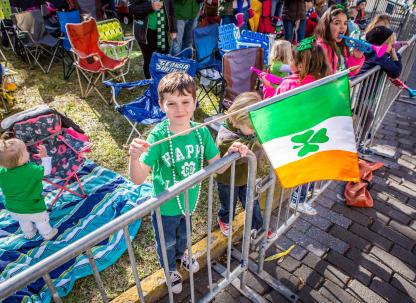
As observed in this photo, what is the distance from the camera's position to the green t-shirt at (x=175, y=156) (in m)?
2.12

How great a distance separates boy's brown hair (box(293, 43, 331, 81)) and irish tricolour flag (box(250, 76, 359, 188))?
0.79 meters

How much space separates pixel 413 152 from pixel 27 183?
5146mm

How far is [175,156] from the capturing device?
2.16 metres

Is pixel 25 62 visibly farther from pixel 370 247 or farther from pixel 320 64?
pixel 370 247

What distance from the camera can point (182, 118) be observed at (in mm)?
2129

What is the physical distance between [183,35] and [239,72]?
2380 mm

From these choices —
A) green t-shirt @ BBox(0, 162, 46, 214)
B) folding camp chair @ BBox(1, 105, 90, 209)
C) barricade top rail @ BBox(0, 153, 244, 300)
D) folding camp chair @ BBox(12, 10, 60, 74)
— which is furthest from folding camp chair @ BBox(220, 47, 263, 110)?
folding camp chair @ BBox(12, 10, 60, 74)

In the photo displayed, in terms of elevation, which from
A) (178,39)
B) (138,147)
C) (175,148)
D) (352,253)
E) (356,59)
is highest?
(138,147)

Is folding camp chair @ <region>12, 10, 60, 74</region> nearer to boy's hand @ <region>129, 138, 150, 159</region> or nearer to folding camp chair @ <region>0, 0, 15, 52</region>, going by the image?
folding camp chair @ <region>0, 0, 15, 52</region>

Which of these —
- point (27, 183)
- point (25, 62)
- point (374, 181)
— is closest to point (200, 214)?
point (27, 183)

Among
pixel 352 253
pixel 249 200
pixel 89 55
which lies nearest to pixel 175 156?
pixel 249 200

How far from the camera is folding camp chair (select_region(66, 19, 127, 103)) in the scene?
577cm

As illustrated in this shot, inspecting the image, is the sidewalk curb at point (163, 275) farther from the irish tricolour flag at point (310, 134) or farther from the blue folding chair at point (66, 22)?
the blue folding chair at point (66, 22)

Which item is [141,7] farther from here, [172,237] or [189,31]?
[172,237]
